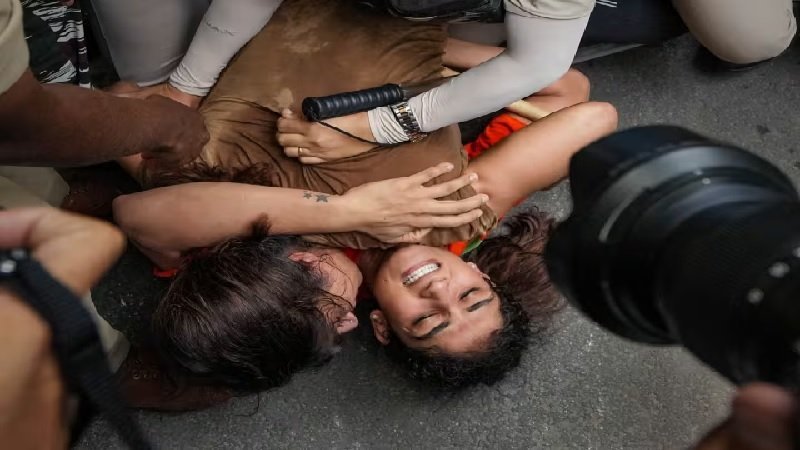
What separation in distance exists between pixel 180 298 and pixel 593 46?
818 mm

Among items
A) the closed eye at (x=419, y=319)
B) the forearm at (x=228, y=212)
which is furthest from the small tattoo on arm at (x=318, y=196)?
the closed eye at (x=419, y=319)

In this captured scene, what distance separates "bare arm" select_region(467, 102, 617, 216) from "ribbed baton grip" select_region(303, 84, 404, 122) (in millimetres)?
180

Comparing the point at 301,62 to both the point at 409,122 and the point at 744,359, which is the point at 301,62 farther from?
the point at 744,359

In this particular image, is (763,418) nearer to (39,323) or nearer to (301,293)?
(39,323)

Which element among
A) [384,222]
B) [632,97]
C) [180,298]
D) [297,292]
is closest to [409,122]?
[384,222]

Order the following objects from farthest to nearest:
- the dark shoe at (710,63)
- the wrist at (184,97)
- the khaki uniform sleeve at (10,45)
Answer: the dark shoe at (710,63) < the wrist at (184,97) < the khaki uniform sleeve at (10,45)

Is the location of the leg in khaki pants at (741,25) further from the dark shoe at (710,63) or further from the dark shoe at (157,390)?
the dark shoe at (157,390)

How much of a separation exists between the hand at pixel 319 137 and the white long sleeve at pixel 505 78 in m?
0.02

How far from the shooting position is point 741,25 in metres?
1.27

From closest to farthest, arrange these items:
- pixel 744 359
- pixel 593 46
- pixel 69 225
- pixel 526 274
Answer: pixel 744 359 < pixel 69 225 < pixel 526 274 < pixel 593 46

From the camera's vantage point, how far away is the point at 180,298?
108 centimetres

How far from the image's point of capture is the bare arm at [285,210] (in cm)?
108

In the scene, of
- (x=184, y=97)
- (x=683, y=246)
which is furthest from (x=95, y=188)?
(x=683, y=246)

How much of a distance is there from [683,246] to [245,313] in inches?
26.4
